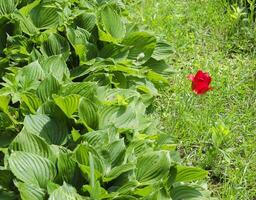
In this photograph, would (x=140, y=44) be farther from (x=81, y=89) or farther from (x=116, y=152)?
(x=116, y=152)

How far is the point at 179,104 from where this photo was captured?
3350 millimetres

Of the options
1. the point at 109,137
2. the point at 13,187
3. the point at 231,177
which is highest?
the point at 109,137

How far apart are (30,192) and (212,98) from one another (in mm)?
1704

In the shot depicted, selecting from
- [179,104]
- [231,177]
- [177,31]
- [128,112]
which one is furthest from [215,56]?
[128,112]

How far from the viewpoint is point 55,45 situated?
118 inches

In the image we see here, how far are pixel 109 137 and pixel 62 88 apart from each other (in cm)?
38

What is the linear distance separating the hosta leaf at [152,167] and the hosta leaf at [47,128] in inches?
13.7

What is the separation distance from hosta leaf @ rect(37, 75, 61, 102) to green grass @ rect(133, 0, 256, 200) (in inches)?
36.3

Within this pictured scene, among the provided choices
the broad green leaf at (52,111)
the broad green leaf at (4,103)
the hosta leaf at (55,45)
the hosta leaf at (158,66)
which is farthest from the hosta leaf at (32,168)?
the hosta leaf at (158,66)

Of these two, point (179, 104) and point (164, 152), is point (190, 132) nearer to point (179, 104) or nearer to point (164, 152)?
point (179, 104)

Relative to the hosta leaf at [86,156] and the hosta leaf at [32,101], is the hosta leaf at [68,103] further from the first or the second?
the hosta leaf at [86,156]

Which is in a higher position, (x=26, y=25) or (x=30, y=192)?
(x=26, y=25)

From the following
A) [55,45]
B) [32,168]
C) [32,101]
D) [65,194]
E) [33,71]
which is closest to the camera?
[65,194]

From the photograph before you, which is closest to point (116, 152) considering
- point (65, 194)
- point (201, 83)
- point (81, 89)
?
point (65, 194)
